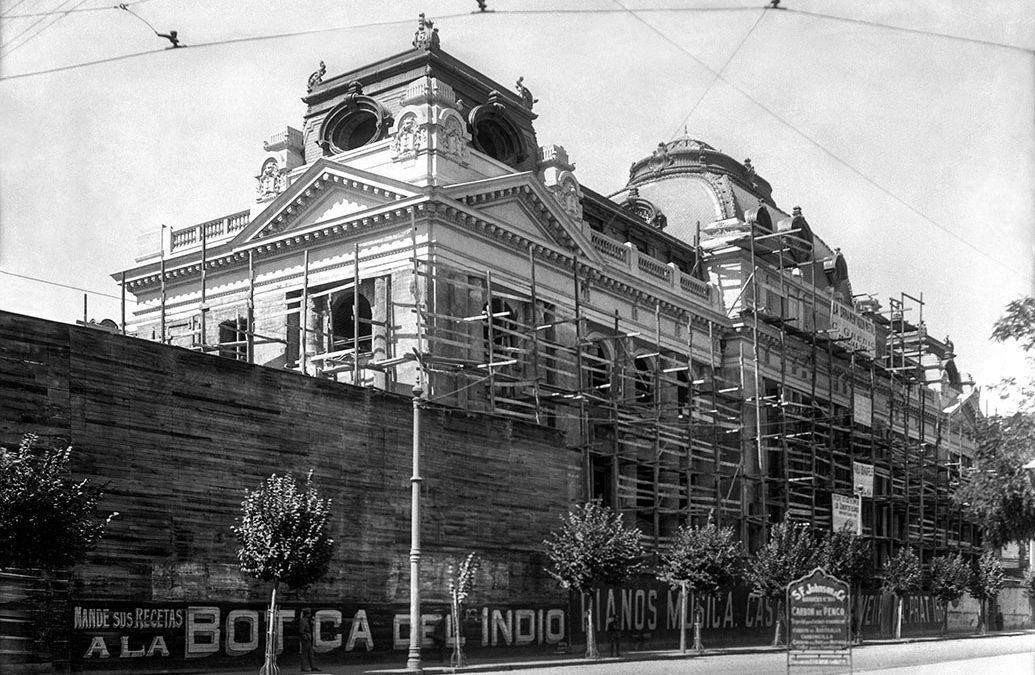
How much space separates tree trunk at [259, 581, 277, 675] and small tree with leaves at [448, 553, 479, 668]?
17.7 feet

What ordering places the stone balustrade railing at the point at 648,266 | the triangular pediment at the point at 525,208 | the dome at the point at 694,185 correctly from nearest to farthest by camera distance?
the triangular pediment at the point at 525,208 → the stone balustrade railing at the point at 648,266 → the dome at the point at 694,185

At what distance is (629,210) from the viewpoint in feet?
213

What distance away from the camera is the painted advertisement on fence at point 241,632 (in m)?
28.6

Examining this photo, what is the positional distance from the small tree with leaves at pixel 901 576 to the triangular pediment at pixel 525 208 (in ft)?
80.6

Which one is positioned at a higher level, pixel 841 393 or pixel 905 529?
pixel 841 393

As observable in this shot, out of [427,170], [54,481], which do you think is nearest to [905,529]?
[427,170]

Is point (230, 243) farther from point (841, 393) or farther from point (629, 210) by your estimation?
point (841, 393)

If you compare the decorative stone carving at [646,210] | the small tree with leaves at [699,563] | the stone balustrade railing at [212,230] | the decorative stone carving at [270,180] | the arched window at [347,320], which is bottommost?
the small tree with leaves at [699,563]

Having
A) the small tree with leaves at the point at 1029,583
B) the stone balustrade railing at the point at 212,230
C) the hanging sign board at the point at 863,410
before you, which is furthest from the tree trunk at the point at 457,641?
the small tree with leaves at the point at 1029,583

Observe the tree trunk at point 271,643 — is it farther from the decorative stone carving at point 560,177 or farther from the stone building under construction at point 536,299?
the decorative stone carving at point 560,177

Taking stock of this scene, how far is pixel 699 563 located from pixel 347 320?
16.6m

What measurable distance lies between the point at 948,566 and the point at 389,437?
4432 centimetres

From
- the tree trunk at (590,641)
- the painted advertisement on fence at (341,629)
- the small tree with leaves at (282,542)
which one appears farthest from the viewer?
the tree trunk at (590,641)

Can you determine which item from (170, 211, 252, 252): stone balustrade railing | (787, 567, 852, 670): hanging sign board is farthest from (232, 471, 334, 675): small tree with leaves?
(170, 211, 252, 252): stone balustrade railing
